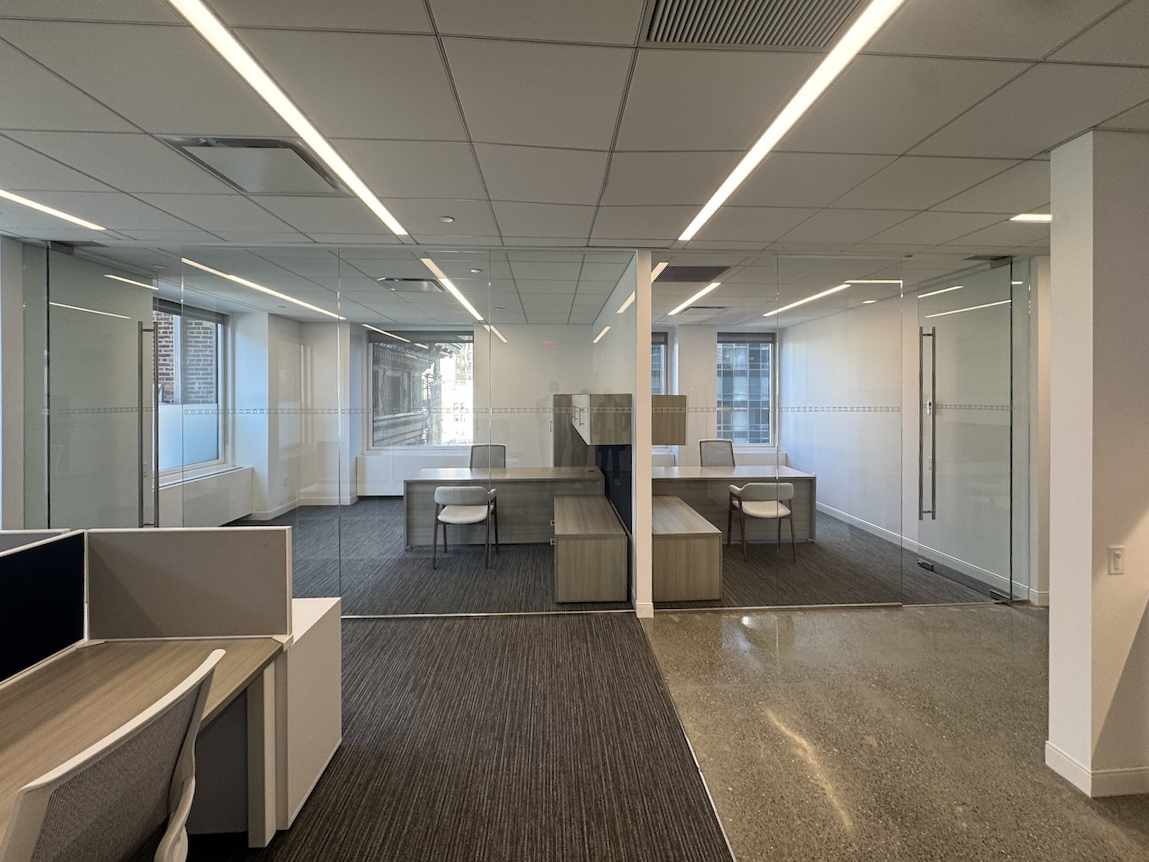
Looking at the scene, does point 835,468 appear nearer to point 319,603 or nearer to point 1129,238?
point 1129,238

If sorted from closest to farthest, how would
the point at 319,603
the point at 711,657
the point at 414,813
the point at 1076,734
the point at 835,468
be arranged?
the point at 414,813 → the point at 1076,734 → the point at 319,603 → the point at 711,657 → the point at 835,468

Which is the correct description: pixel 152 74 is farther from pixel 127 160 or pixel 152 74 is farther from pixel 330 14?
pixel 127 160

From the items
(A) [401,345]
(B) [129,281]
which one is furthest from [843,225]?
(B) [129,281]

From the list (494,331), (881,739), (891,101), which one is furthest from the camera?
(494,331)

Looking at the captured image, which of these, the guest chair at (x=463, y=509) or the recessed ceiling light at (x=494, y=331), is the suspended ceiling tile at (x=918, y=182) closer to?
the recessed ceiling light at (x=494, y=331)

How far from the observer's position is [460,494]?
4164mm

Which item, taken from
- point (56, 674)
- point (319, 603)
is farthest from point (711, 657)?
point (56, 674)

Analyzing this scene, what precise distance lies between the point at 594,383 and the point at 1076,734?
Answer: 3248 millimetres

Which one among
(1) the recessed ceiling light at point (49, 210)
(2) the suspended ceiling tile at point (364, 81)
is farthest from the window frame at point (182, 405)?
(2) the suspended ceiling tile at point (364, 81)

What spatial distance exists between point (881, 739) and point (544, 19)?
310 centimetres

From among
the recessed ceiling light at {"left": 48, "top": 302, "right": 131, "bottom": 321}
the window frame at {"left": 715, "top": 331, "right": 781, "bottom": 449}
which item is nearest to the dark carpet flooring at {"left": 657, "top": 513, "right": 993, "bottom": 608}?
the window frame at {"left": 715, "top": 331, "right": 781, "bottom": 449}

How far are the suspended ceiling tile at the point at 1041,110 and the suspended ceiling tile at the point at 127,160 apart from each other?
3301 mm

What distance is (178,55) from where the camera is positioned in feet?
5.55

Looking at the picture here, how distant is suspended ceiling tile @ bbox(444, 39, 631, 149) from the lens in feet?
5.46
